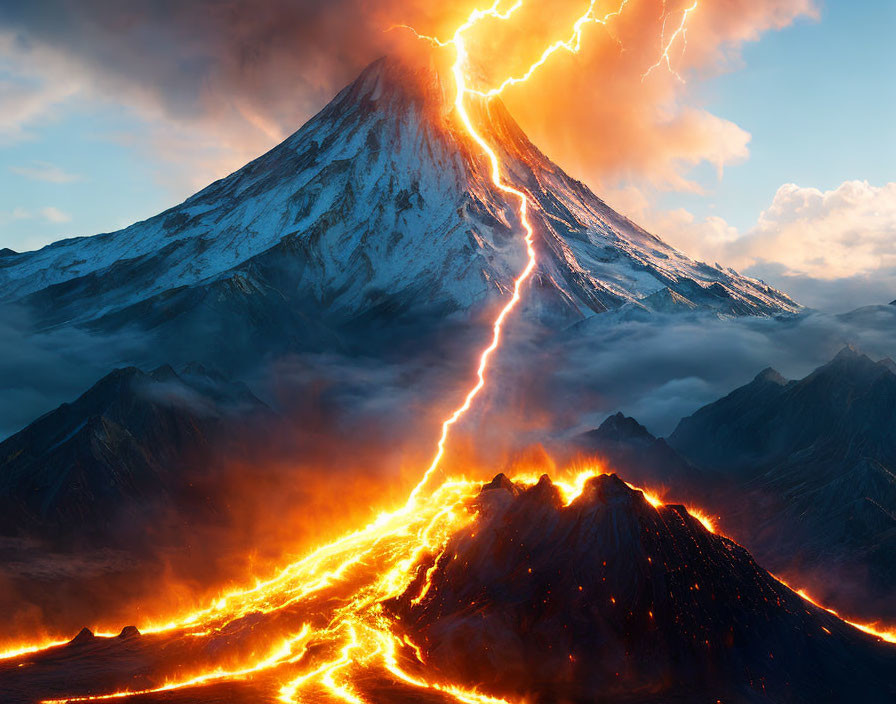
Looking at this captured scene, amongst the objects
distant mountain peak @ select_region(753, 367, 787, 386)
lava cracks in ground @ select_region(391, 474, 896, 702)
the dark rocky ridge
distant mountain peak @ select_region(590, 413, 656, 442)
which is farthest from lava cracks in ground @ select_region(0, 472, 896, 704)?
distant mountain peak @ select_region(753, 367, 787, 386)

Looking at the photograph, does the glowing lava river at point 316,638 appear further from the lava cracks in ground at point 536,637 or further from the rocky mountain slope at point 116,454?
the rocky mountain slope at point 116,454

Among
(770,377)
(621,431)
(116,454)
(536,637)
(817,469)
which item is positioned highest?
Result: (770,377)

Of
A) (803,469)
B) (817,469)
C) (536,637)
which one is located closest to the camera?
(536,637)

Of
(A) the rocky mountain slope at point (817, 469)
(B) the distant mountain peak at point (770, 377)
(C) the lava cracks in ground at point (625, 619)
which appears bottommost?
(C) the lava cracks in ground at point (625, 619)

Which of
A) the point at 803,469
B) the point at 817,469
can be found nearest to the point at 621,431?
the point at 803,469

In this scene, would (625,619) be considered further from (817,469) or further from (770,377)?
(770,377)

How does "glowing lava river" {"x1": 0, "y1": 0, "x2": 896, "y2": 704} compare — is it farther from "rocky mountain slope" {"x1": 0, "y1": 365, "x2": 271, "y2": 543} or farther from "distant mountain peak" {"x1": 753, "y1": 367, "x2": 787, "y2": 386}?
"distant mountain peak" {"x1": 753, "y1": 367, "x2": 787, "y2": 386}

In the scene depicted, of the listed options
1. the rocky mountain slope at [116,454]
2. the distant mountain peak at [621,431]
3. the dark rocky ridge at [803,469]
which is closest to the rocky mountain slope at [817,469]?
the dark rocky ridge at [803,469]
